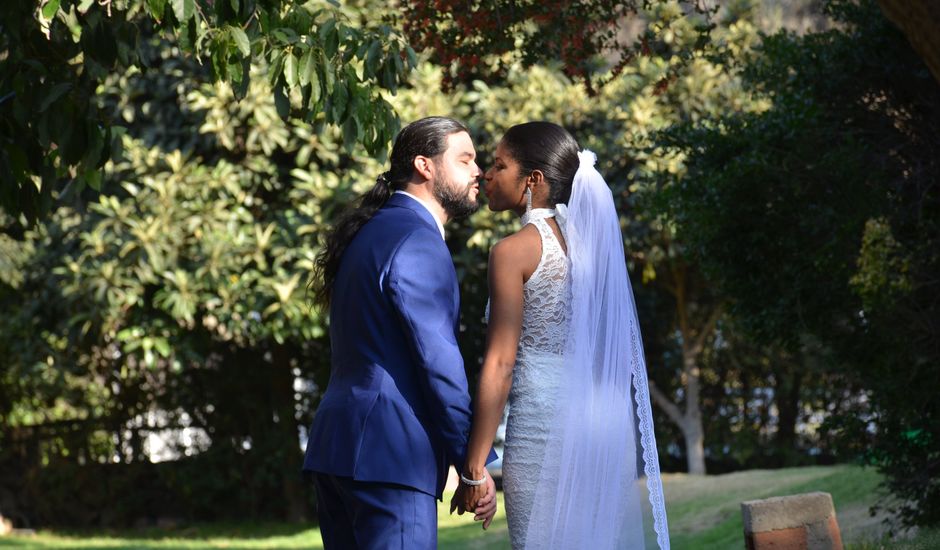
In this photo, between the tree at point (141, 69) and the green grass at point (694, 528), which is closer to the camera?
the tree at point (141, 69)

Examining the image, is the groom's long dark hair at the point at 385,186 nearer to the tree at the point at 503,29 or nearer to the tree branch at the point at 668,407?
the tree at the point at 503,29

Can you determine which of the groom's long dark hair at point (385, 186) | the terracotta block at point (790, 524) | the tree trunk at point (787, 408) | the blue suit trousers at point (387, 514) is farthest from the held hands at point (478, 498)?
the tree trunk at point (787, 408)

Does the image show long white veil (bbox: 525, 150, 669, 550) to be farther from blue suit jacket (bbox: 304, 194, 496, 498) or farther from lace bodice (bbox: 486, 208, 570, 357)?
blue suit jacket (bbox: 304, 194, 496, 498)

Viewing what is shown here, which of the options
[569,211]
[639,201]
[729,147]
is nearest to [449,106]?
[639,201]

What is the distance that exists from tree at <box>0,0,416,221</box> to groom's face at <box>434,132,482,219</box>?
57.3 inches

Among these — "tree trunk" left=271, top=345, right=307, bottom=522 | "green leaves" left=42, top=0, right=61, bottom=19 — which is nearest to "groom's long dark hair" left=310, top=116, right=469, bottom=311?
"green leaves" left=42, top=0, right=61, bottom=19

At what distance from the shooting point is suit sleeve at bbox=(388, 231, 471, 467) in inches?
147

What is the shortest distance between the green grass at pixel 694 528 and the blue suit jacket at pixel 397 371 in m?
4.31

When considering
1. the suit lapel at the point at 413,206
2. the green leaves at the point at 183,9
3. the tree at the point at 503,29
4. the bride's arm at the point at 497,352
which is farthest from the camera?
the tree at the point at 503,29

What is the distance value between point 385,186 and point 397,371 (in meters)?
0.74

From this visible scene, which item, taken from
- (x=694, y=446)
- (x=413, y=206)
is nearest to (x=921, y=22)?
(x=413, y=206)

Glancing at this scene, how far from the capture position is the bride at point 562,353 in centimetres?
411

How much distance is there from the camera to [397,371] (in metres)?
3.84

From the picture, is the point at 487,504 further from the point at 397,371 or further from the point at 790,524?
the point at 790,524
